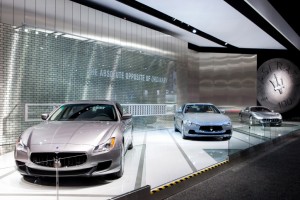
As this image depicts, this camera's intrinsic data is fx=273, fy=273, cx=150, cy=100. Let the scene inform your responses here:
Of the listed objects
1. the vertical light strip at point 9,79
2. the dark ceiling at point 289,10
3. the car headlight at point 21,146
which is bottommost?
the car headlight at point 21,146

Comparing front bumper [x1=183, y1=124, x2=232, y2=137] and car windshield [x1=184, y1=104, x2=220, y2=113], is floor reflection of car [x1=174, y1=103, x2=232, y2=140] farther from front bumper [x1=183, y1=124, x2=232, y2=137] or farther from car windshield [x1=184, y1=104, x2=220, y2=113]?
car windshield [x1=184, y1=104, x2=220, y2=113]

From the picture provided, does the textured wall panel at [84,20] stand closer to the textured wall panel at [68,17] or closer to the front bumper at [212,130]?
the textured wall panel at [68,17]

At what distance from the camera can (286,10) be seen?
1271 centimetres

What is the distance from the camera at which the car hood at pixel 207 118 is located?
8.70 m

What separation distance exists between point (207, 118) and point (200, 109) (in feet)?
4.56

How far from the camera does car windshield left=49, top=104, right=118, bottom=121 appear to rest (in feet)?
18.2

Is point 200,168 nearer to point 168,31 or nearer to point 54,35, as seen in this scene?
point 54,35

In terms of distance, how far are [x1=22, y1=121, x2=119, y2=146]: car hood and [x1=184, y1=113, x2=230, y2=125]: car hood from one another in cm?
434

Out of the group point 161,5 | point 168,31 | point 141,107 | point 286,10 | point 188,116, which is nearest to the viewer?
point 188,116

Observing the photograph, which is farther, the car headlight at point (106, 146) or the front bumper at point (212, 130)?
the front bumper at point (212, 130)

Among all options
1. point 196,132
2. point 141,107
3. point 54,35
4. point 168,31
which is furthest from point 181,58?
point 54,35

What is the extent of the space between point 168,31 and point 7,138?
9126 millimetres

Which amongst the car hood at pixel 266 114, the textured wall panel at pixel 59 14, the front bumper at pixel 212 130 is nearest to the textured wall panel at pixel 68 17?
the textured wall panel at pixel 59 14

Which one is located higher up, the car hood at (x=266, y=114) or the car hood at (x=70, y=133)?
the car hood at (x=70, y=133)
